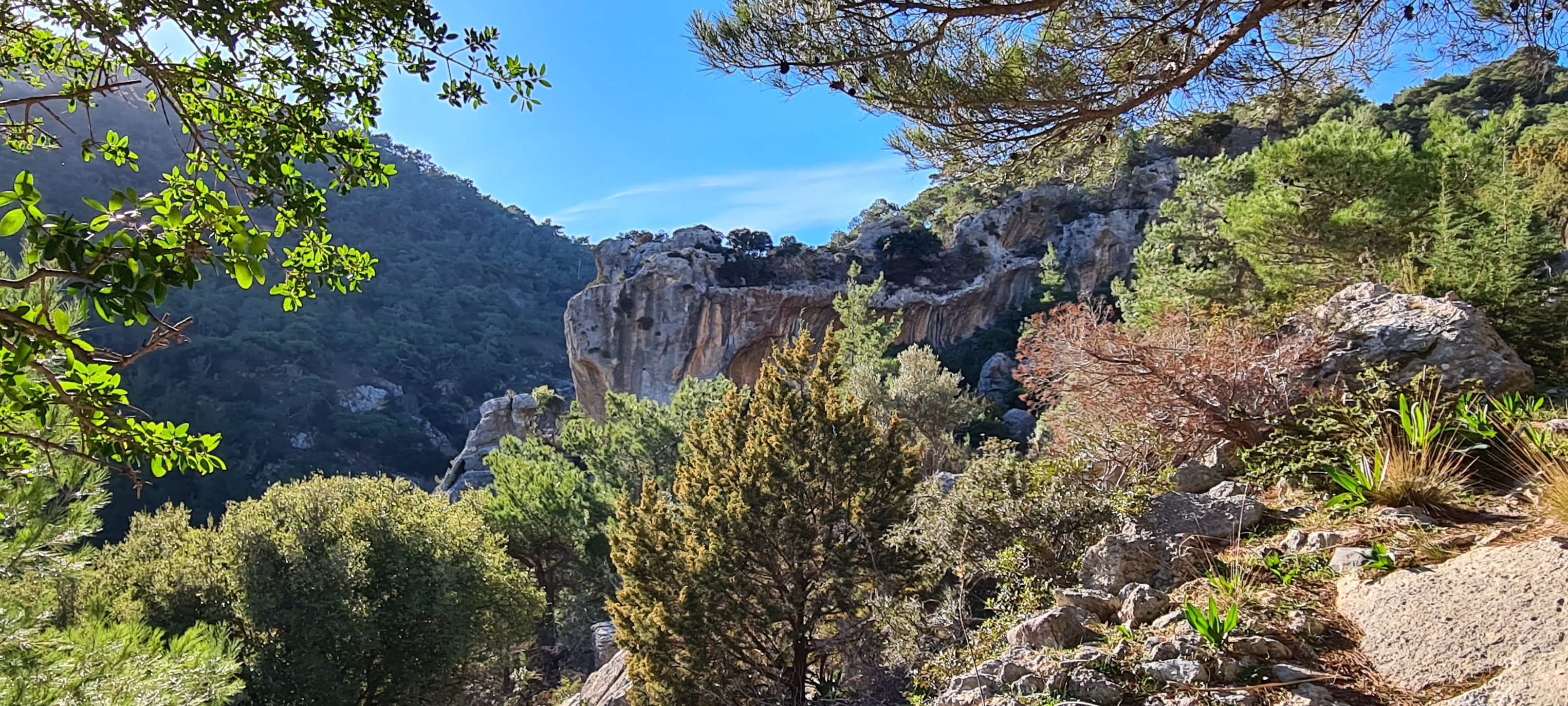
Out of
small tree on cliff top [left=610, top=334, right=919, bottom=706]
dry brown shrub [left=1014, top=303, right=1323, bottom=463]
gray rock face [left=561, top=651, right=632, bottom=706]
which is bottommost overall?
gray rock face [left=561, top=651, right=632, bottom=706]

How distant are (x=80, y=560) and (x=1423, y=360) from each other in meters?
7.83

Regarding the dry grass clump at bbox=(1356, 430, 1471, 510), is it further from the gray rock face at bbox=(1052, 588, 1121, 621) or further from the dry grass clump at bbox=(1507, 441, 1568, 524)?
the gray rock face at bbox=(1052, 588, 1121, 621)

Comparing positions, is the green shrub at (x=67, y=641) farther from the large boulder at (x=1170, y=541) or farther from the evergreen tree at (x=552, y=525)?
the evergreen tree at (x=552, y=525)

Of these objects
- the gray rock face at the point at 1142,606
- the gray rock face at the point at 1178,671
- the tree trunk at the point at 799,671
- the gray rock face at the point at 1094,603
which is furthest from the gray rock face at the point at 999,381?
the gray rock face at the point at 1178,671

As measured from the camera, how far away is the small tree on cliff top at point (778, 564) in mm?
5684

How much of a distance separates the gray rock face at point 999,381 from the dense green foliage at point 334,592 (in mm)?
15693

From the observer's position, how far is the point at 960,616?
12.9ft

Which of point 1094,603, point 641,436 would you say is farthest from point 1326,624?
point 641,436

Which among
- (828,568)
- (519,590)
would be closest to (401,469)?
(519,590)

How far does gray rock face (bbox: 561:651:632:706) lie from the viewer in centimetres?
693

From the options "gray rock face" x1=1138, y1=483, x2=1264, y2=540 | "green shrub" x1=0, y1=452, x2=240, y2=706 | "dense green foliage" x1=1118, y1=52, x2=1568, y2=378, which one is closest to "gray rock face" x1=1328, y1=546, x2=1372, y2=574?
"gray rock face" x1=1138, y1=483, x2=1264, y2=540

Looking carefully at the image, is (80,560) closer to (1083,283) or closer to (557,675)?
(557,675)

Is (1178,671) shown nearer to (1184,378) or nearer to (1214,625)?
(1214,625)

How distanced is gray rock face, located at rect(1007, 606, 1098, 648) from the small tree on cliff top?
2637 mm
